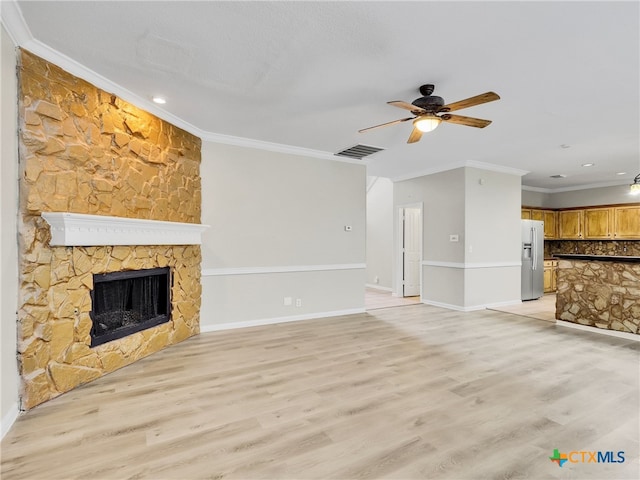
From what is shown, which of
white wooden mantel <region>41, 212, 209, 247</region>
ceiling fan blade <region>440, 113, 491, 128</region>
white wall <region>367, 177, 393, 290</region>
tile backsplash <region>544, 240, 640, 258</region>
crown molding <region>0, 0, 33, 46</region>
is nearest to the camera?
crown molding <region>0, 0, 33, 46</region>

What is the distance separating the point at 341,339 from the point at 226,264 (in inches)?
74.4

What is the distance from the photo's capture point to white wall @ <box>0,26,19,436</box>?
2225 millimetres

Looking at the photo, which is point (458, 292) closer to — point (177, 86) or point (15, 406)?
point (177, 86)

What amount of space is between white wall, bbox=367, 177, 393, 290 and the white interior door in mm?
631

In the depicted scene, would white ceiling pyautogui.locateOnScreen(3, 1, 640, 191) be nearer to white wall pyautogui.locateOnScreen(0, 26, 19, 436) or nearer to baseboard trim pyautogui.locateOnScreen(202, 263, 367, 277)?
white wall pyautogui.locateOnScreen(0, 26, 19, 436)

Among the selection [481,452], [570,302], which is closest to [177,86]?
[481,452]

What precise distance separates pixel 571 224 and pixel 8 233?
10.4m

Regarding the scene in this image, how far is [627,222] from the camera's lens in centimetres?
748

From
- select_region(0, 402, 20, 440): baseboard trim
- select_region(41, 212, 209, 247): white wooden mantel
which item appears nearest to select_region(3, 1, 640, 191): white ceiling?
select_region(41, 212, 209, 247): white wooden mantel

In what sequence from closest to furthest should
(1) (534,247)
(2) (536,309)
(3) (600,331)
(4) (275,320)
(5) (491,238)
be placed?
(3) (600,331), (4) (275,320), (2) (536,309), (5) (491,238), (1) (534,247)

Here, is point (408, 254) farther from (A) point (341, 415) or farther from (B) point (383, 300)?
(A) point (341, 415)

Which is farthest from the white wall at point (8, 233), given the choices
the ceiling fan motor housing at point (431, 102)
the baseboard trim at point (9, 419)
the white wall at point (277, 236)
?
the ceiling fan motor housing at point (431, 102)

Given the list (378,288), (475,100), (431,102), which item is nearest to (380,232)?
(378,288)

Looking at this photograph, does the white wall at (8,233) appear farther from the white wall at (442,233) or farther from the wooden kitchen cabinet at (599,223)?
the wooden kitchen cabinet at (599,223)
